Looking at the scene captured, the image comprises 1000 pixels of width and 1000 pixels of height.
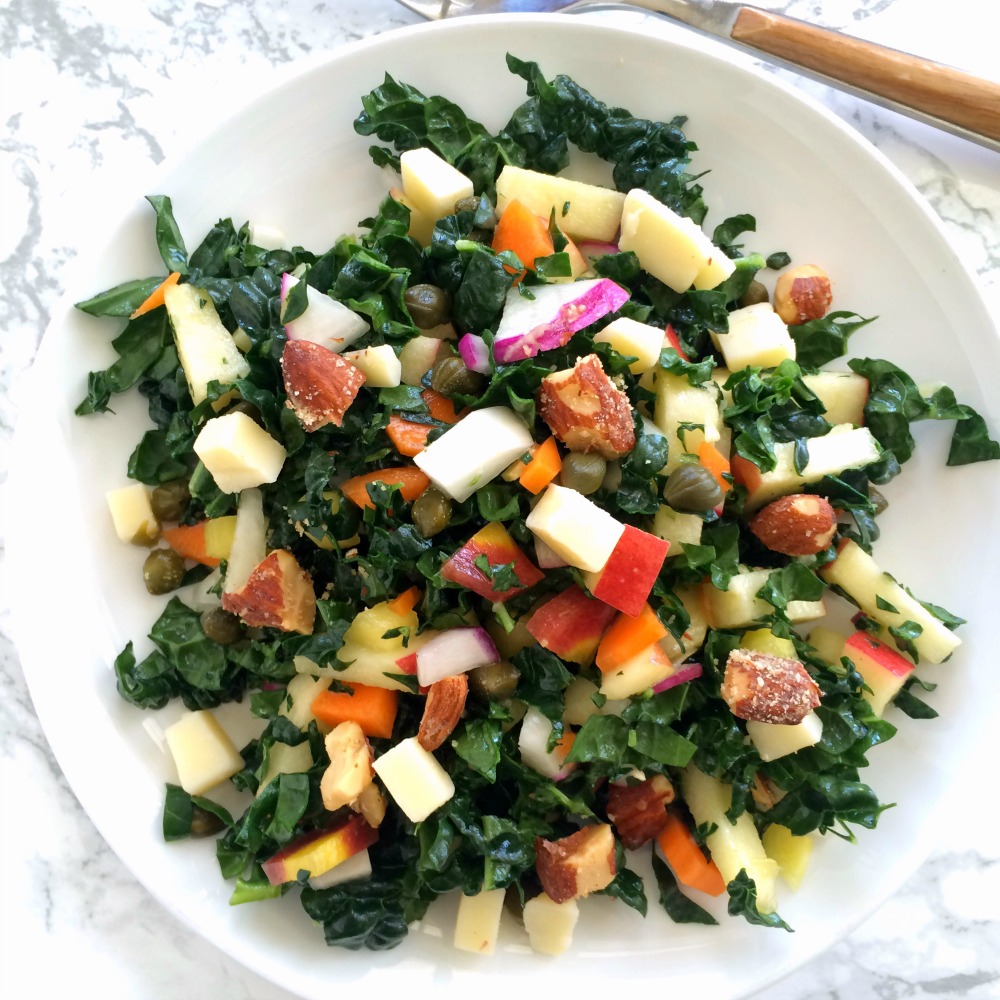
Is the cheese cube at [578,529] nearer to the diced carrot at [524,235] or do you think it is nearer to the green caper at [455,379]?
the green caper at [455,379]

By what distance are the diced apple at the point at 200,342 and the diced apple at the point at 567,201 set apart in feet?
2.75

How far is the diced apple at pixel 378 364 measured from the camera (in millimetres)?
2025

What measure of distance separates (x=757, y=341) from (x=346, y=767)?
5.04ft

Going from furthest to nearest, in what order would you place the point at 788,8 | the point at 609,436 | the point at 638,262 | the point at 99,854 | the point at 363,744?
the point at 788,8, the point at 99,854, the point at 638,262, the point at 363,744, the point at 609,436

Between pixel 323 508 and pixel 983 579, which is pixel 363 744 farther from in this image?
pixel 983 579

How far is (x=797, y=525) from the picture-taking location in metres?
2.06

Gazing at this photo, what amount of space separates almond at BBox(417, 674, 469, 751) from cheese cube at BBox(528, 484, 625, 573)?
43cm

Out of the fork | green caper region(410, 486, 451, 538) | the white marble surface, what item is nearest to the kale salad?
green caper region(410, 486, 451, 538)

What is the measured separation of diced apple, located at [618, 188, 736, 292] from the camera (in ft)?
6.96

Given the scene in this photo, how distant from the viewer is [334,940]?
2.20 metres

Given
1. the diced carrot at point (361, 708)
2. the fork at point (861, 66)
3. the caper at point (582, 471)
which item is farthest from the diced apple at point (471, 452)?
the fork at point (861, 66)

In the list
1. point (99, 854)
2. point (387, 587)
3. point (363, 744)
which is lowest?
point (99, 854)

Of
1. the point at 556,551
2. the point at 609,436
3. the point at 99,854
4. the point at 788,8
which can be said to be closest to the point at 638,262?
the point at 609,436

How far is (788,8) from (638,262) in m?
1.26
